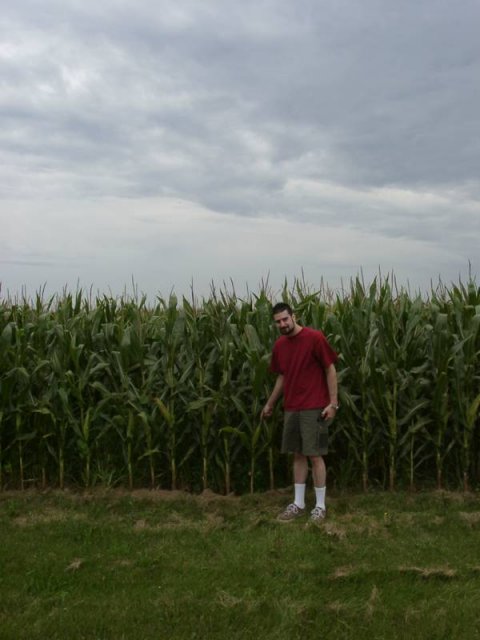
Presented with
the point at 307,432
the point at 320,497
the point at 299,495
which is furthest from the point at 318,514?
the point at 307,432

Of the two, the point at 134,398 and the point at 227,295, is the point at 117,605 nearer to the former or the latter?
the point at 134,398

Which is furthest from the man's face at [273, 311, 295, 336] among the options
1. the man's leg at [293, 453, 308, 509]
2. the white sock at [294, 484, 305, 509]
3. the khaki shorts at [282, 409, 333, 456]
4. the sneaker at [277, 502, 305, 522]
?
the sneaker at [277, 502, 305, 522]

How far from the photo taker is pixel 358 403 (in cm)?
781

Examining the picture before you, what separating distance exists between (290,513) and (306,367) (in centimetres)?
144

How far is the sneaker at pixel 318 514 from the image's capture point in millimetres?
6638

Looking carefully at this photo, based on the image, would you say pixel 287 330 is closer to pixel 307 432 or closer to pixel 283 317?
pixel 283 317

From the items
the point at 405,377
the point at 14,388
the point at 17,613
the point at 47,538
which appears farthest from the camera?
the point at 14,388

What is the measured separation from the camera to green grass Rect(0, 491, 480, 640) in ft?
15.1

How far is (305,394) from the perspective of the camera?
6.71 meters

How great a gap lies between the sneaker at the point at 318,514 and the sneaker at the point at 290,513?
5.0 inches

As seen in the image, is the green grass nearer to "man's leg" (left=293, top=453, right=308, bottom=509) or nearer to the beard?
"man's leg" (left=293, top=453, right=308, bottom=509)

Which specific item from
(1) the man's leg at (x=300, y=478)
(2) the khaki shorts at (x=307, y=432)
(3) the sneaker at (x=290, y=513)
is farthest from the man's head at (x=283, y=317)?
(3) the sneaker at (x=290, y=513)

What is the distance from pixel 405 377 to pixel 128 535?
11.1 feet

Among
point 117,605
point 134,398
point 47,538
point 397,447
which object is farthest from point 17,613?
point 397,447
